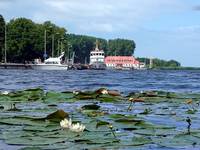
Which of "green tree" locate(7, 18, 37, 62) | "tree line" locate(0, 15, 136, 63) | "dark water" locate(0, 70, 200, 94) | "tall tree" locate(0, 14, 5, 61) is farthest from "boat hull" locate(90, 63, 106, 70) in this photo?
"dark water" locate(0, 70, 200, 94)

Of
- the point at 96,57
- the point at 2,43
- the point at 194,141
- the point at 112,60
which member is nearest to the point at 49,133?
the point at 194,141

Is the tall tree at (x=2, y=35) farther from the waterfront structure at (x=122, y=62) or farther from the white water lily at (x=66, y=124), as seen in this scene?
the white water lily at (x=66, y=124)

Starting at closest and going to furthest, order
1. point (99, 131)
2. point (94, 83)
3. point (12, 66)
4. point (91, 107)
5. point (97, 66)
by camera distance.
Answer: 1. point (99, 131)
2. point (91, 107)
3. point (94, 83)
4. point (12, 66)
5. point (97, 66)

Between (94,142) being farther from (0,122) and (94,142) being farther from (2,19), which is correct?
(2,19)

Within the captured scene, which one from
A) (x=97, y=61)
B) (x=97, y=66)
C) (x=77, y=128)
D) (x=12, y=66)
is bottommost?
(x=97, y=66)

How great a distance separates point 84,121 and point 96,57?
132 meters

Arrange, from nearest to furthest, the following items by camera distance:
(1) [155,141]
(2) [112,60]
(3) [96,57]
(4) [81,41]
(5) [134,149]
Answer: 1. (5) [134,149]
2. (1) [155,141]
3. (3) [96,57]
4. (2) [112,60]
5. (4) [81,41]

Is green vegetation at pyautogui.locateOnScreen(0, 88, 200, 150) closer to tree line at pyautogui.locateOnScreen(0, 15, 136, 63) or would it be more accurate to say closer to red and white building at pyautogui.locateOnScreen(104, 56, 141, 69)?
tree line at pyautogui.locateOnScreen(0, 15, 136, 63)

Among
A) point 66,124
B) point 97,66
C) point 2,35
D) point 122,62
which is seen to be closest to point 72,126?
point 66,124

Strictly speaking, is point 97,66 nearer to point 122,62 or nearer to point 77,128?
point 122,62

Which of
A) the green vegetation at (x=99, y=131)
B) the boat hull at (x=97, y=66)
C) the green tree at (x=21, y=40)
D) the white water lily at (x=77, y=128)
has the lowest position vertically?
the boat hull at (x=97, y=66)

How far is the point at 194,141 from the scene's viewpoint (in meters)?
5.91

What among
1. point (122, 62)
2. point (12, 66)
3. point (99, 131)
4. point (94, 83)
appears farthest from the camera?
point (122, 62)

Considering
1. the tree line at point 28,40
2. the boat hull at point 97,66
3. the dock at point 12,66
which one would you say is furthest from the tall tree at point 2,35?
the boat hull at point 97,66
